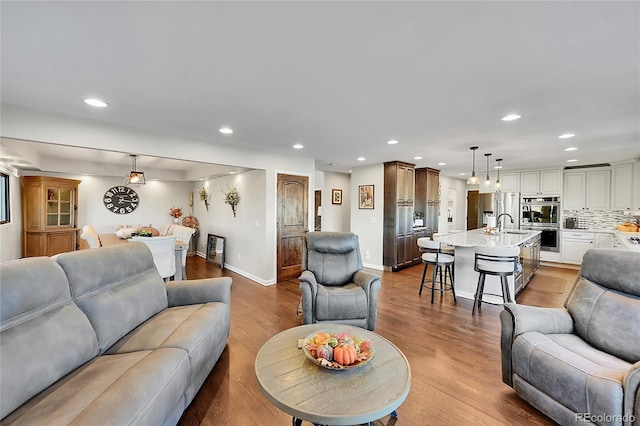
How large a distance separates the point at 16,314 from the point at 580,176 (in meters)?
9.06

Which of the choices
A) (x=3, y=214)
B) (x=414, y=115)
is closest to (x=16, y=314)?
(x=414, y=115)

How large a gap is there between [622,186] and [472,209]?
363 cm

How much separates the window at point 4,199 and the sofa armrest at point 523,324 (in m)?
6.97

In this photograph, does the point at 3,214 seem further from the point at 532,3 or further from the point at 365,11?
the point at 532,3

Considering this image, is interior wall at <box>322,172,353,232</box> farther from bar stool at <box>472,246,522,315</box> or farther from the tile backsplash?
the tile backsplash

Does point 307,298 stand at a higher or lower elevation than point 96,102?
lower

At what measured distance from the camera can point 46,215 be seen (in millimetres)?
5434

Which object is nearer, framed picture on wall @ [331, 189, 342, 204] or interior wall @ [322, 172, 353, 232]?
→ interior wall @ [322, 172, 353, 232]

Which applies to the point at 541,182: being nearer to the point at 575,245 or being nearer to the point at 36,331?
the point at 575,245

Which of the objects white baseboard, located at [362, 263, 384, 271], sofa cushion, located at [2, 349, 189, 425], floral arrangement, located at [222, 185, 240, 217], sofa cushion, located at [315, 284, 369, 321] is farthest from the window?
white baseboard, located at [362, 263, 384, 271]

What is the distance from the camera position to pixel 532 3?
1.23 metres

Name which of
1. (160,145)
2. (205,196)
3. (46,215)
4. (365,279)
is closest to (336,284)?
(365,279)

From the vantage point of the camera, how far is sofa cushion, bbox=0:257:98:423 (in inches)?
48.7

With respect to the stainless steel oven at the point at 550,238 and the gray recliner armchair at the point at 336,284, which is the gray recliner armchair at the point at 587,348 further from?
the stainless steel oven at the point at 550,238
